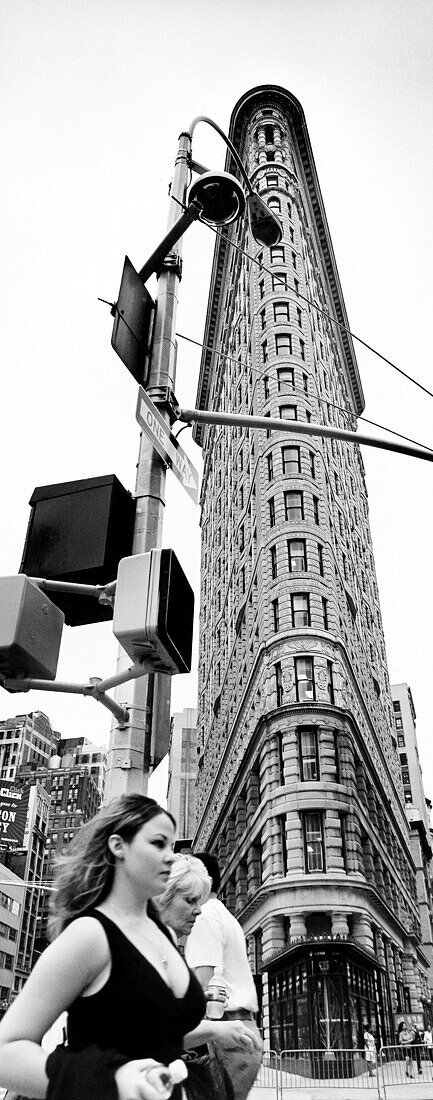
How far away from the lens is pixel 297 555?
39719 mm

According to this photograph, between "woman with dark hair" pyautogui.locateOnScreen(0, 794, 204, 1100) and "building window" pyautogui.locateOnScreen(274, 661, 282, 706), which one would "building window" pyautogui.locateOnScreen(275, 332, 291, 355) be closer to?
"building window" pyautogui.locateOnScreen(274, 661, 282, 706)

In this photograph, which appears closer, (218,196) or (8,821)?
(218,196)

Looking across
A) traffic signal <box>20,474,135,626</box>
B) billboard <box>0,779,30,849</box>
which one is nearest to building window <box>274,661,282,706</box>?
traffic signal <box>20,474,135,626</box>

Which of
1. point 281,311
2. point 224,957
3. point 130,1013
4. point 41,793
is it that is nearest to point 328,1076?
point 224,957

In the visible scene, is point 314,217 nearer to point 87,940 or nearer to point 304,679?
point 304,679

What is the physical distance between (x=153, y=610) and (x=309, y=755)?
3102 centimetres

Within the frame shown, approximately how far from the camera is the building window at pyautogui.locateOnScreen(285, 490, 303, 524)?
134ft

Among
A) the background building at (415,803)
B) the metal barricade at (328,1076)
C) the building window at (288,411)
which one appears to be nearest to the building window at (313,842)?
the metal barricade at (328,1076)

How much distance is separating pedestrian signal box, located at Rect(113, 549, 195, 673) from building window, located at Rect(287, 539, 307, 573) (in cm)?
3429

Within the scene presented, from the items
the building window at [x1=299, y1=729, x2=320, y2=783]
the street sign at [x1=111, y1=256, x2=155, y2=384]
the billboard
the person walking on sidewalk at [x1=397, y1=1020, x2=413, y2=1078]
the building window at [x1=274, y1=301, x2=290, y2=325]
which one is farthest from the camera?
the billboard

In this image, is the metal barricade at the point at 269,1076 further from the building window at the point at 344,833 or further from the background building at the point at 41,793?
the background building at the point at 41,793

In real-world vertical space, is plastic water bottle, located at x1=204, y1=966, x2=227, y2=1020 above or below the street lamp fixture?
below

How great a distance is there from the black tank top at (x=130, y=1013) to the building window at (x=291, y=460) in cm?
4038

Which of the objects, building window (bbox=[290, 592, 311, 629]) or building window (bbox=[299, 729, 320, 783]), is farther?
building window (bbox=[290, 592, 311, 629])
